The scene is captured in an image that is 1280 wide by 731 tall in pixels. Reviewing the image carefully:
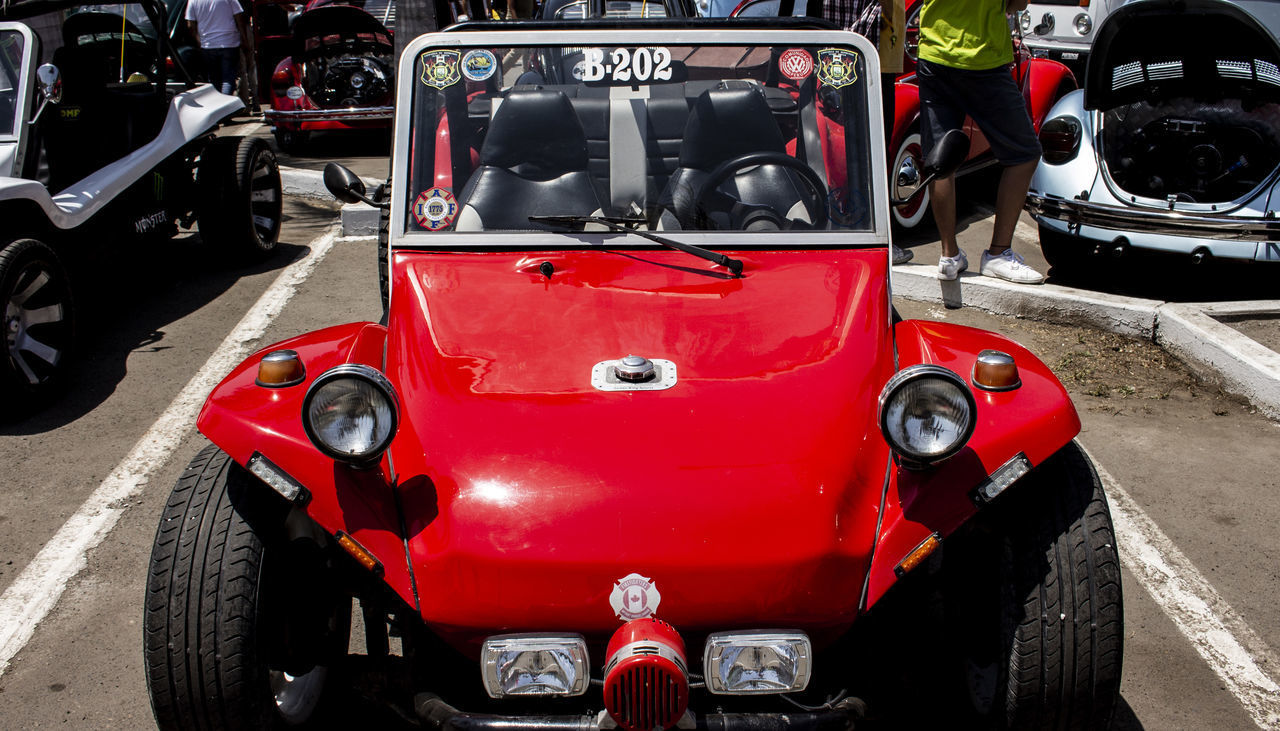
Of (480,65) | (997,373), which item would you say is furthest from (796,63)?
(997,373)

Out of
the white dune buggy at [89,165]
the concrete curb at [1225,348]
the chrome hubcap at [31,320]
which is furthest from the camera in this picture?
the white dune buggy at [89,165]

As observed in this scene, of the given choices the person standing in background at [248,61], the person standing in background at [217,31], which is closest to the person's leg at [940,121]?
the person standing in background at [217,31]

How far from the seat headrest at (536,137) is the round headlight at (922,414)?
1.35 metres

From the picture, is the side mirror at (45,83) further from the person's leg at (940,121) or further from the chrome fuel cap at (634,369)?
the chrome fuel cap at (634,369)

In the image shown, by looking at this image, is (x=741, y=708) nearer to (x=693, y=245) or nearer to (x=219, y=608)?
(x=219, y=608)

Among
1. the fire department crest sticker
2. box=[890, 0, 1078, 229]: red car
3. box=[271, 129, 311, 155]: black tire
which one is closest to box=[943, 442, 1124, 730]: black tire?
the fire department crest sticker

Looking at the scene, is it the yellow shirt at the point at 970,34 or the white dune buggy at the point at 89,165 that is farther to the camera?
the yellow shirt at the point at 970,34

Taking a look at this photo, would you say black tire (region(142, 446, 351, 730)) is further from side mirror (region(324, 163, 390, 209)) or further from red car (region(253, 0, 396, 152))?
red car (region(253, 0, 396, 152))

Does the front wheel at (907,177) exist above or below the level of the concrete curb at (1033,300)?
above

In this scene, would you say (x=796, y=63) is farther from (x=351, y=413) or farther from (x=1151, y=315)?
(x=1151, y=315)

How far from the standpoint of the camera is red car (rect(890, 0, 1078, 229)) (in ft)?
23.9

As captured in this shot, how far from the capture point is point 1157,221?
595 centimetres

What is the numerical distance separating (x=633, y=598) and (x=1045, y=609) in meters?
0.92

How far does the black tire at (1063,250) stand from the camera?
20.7 ft
